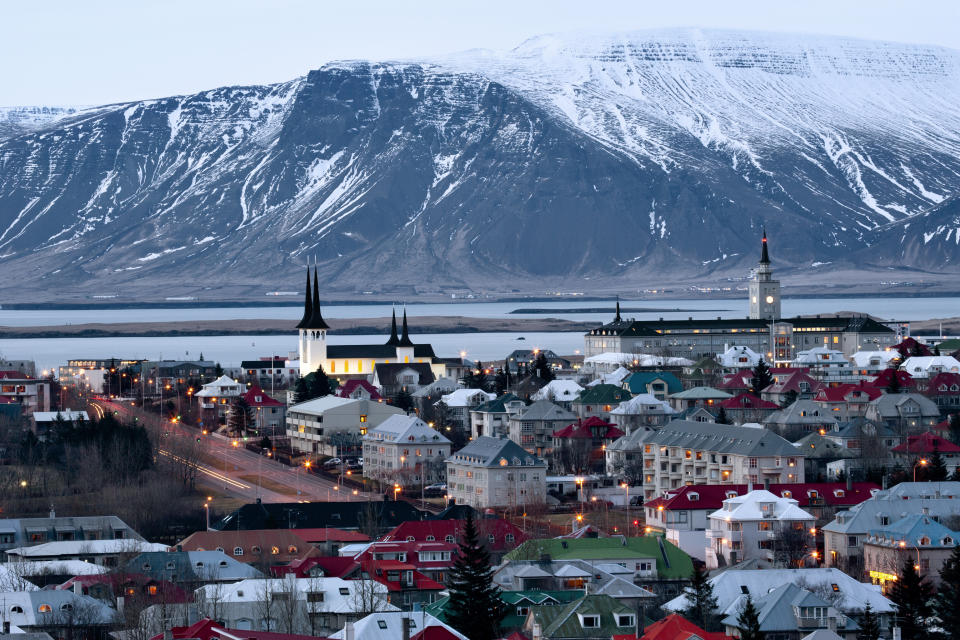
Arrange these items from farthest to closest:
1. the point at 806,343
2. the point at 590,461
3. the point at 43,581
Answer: the point at 806,343
the point at 590,461
the point at 43,581

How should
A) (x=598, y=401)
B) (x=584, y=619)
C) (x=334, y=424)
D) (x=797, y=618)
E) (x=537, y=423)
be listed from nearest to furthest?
(x=584, y=619)
(x=797, y=618)
(x=537, y=423)
(x=334, y=424)
(x=598, y=401)

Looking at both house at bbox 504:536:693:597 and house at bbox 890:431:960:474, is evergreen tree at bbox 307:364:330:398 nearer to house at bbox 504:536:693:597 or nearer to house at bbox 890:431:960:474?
house at bbox 890:431:960:474

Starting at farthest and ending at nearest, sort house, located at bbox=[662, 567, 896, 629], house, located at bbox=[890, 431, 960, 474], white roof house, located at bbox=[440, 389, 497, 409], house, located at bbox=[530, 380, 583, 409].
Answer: white roof house, located at bbox=[440, 389, 497, 409] < house, located at bbox=[530, 380, 583, 409] < house, located at bbox=[890, 431, 960, 474] < house, located at bbox=[662, 567, 896, 629]

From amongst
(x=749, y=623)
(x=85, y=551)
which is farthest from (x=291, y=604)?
(x=85, y=551)

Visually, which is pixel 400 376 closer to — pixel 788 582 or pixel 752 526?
pixel 752 526

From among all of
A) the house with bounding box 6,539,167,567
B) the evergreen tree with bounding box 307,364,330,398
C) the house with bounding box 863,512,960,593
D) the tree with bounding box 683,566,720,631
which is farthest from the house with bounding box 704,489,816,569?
the evergreen tree with bounding box 307,364,330,398

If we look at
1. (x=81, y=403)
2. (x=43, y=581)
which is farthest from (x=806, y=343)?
(x=43, y=581)

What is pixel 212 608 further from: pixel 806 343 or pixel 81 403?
pixel 806 343
